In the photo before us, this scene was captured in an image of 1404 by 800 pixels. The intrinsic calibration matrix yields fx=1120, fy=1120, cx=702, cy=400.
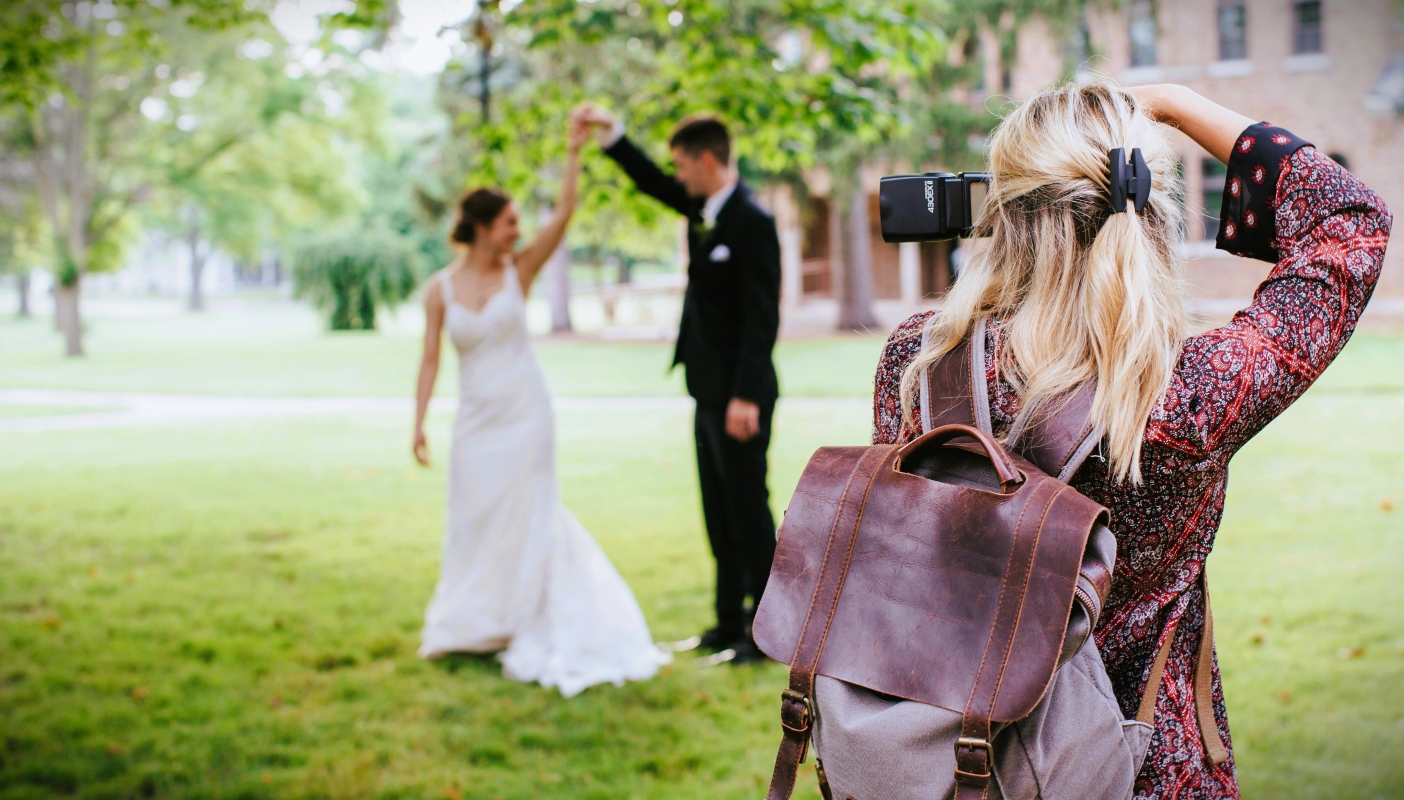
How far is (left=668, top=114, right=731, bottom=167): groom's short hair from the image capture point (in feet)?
17.6

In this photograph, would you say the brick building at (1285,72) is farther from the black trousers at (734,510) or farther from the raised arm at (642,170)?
the black trousers at (734,510)

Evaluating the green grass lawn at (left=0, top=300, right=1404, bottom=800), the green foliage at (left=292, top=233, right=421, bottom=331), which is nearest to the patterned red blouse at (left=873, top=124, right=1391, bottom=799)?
the green grass lawn at (left=0, top=300, right=1404, bottom=800)

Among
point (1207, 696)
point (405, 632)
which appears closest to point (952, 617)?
point (1207, 696)

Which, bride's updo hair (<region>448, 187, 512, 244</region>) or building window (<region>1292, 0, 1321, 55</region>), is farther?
building window (<region>1292, 0, 1321, 55</region>)

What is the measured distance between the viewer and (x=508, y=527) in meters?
5.59

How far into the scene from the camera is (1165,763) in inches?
Answer: 67.8

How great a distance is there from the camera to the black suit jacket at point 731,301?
16.9 feet

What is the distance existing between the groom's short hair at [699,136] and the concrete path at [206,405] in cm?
1000

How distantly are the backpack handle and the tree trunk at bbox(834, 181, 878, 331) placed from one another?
2447cm

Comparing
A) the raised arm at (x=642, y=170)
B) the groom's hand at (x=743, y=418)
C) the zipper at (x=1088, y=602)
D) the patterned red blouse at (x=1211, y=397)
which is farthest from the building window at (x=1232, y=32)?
the zipper at (x=1088, y=602)

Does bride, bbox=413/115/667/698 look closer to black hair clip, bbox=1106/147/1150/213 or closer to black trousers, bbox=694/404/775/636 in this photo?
black trousers, bbox=694/404/775/636

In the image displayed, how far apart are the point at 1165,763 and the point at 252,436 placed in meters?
14.5

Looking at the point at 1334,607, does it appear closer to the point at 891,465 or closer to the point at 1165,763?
the point at 1165,763

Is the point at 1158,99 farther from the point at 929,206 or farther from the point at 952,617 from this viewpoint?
the point at 952,617
